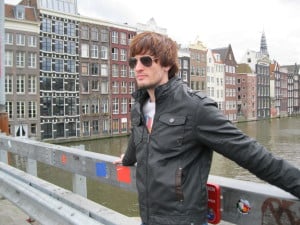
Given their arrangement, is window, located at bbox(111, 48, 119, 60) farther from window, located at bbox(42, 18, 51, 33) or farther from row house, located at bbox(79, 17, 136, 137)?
window, located at bbox(42, 18, 51, 33)

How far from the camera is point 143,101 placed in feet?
7.47

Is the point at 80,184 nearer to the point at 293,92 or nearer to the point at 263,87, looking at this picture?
the point at 263,87

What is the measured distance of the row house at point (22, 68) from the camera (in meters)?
35.8

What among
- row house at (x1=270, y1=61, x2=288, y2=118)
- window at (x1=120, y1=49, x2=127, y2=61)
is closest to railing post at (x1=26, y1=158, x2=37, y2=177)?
window at (x1=120, y1=49, x2=127, y2=61)

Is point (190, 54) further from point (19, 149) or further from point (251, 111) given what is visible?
point (19, 149)

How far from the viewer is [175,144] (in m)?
1.97

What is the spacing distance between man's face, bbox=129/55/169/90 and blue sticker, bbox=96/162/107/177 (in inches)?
42.2

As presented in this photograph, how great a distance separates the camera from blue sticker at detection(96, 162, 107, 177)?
10.1 ft

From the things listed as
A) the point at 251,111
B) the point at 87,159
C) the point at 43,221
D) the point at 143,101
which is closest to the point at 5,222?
the point at 43,221

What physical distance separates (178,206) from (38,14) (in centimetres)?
3869

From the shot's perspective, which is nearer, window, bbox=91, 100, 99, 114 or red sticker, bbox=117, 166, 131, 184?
red sticker, bbox=117, 166, 131, 184

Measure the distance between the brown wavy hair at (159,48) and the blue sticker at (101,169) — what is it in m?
1.16

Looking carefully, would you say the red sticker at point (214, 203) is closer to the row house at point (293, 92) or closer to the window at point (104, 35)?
the window at point (104, 35)

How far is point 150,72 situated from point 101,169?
1.19 m
